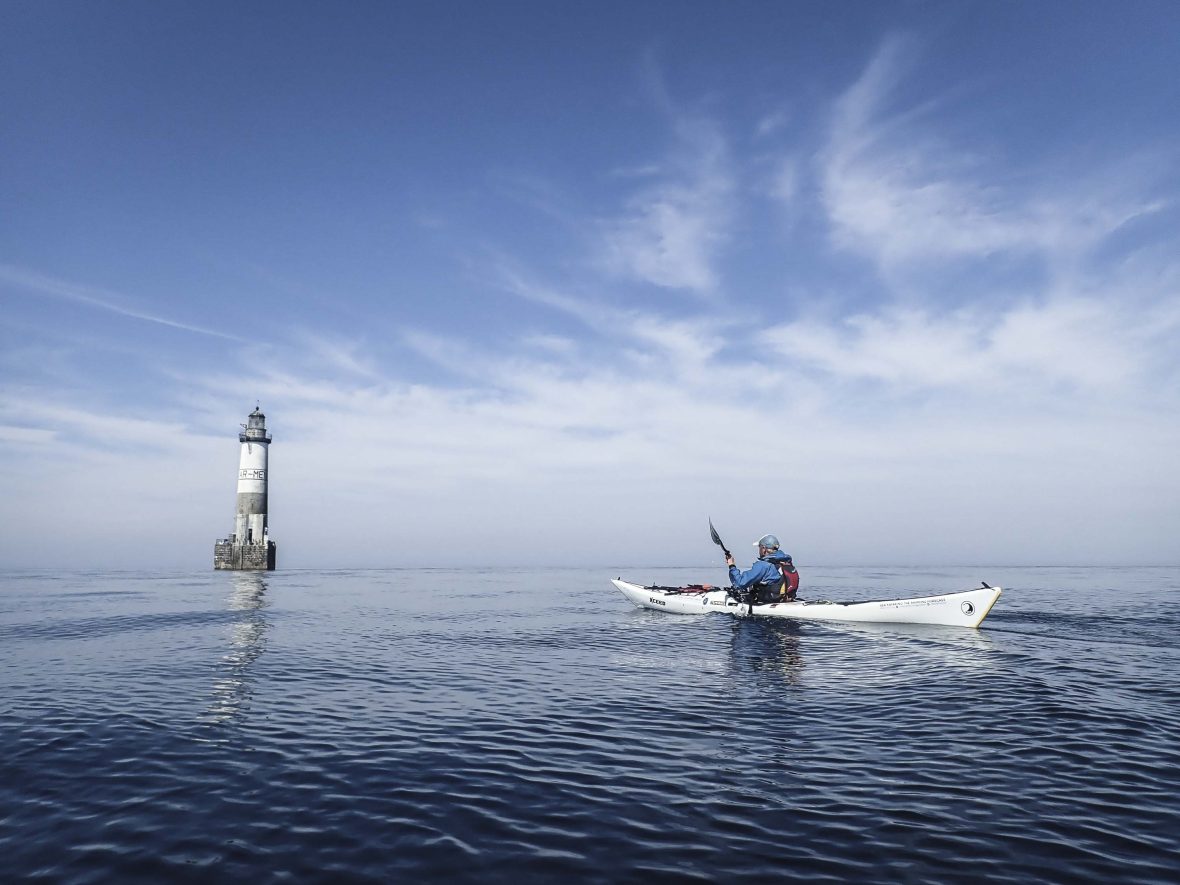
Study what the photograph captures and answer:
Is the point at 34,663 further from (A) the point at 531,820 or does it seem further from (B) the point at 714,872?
(B) the point at 714,872

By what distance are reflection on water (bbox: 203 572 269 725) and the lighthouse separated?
140 ft

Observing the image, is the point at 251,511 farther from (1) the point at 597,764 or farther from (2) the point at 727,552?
(1) the point at 597,764

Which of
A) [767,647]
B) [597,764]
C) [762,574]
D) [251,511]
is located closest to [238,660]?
[597,764]

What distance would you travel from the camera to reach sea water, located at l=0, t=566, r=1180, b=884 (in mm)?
7375

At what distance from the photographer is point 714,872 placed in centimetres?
698

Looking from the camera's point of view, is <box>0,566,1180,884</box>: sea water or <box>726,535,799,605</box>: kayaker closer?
<box>0,566,1180,884</box>: sea water

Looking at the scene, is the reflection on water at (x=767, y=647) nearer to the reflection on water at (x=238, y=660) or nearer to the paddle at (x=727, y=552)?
the paddle at (x=727, y=552)

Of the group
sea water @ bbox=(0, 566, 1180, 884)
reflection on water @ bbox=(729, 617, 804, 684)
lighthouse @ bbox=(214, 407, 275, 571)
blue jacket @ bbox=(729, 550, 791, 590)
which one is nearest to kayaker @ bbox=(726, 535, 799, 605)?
blue jacket @ bbox=(729, 550, 791, 590)

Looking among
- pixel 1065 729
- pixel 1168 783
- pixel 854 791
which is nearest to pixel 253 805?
pixel 854 791

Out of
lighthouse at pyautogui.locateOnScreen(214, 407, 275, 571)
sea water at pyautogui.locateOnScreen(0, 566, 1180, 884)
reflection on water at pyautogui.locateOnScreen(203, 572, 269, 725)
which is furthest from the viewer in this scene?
lighthouse at pyautogui.locateOnScreen(214, 407, 275, 571)

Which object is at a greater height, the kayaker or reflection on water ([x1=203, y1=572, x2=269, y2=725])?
the kayaker

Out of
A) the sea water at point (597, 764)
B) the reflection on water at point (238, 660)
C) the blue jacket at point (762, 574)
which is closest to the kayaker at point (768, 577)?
the blue jacket at point (762, 574)

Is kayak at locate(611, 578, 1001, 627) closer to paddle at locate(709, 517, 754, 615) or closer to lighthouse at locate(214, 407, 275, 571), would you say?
paddle at locate(709, 517, 754, 615)

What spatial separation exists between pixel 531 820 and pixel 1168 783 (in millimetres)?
8750
